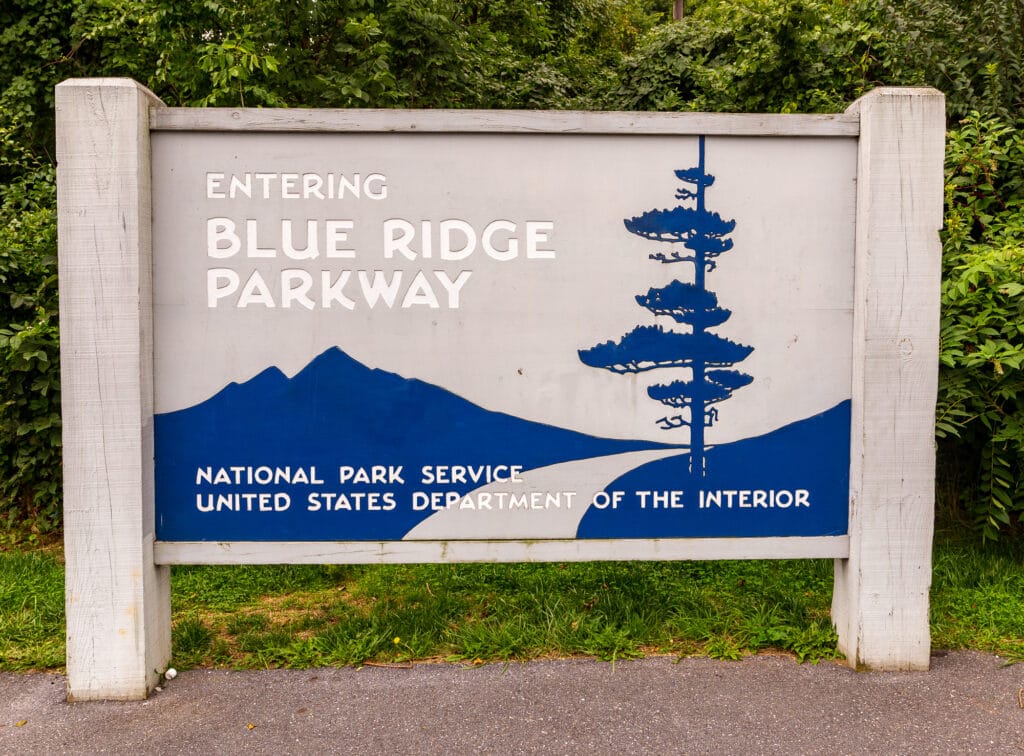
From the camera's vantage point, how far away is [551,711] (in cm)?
296

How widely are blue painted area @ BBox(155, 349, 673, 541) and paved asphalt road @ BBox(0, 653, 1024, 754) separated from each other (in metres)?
0.61

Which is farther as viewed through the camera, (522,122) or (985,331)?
(985,331)

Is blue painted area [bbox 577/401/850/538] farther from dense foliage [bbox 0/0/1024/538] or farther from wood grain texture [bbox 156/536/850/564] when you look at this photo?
dense foliage [bbox 0/0/1024/538]

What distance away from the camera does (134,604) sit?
3.12 metres

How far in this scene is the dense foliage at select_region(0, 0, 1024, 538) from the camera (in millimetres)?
4086

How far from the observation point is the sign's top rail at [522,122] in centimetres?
318

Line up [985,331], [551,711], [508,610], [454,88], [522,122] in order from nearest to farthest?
1. [551,711]
2. [522,122]
3. [508,610]
4. [985,331]
5. [454,88]

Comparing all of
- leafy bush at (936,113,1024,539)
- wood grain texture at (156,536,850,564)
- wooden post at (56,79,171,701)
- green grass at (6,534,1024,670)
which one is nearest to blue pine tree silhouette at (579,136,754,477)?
wood grain texture at (156,536,850,564)

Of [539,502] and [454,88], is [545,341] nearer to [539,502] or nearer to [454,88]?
[539,502]

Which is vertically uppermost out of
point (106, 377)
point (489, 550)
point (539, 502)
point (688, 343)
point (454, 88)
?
point (454, 88)

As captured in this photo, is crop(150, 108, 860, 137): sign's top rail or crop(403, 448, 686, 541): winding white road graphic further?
crop(403, 448, 686, 541): winding white road graphic

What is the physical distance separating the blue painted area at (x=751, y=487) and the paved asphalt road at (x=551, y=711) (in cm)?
57

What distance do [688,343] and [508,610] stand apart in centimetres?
156

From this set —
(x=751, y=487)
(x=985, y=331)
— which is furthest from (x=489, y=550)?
(x=985, y=331)
